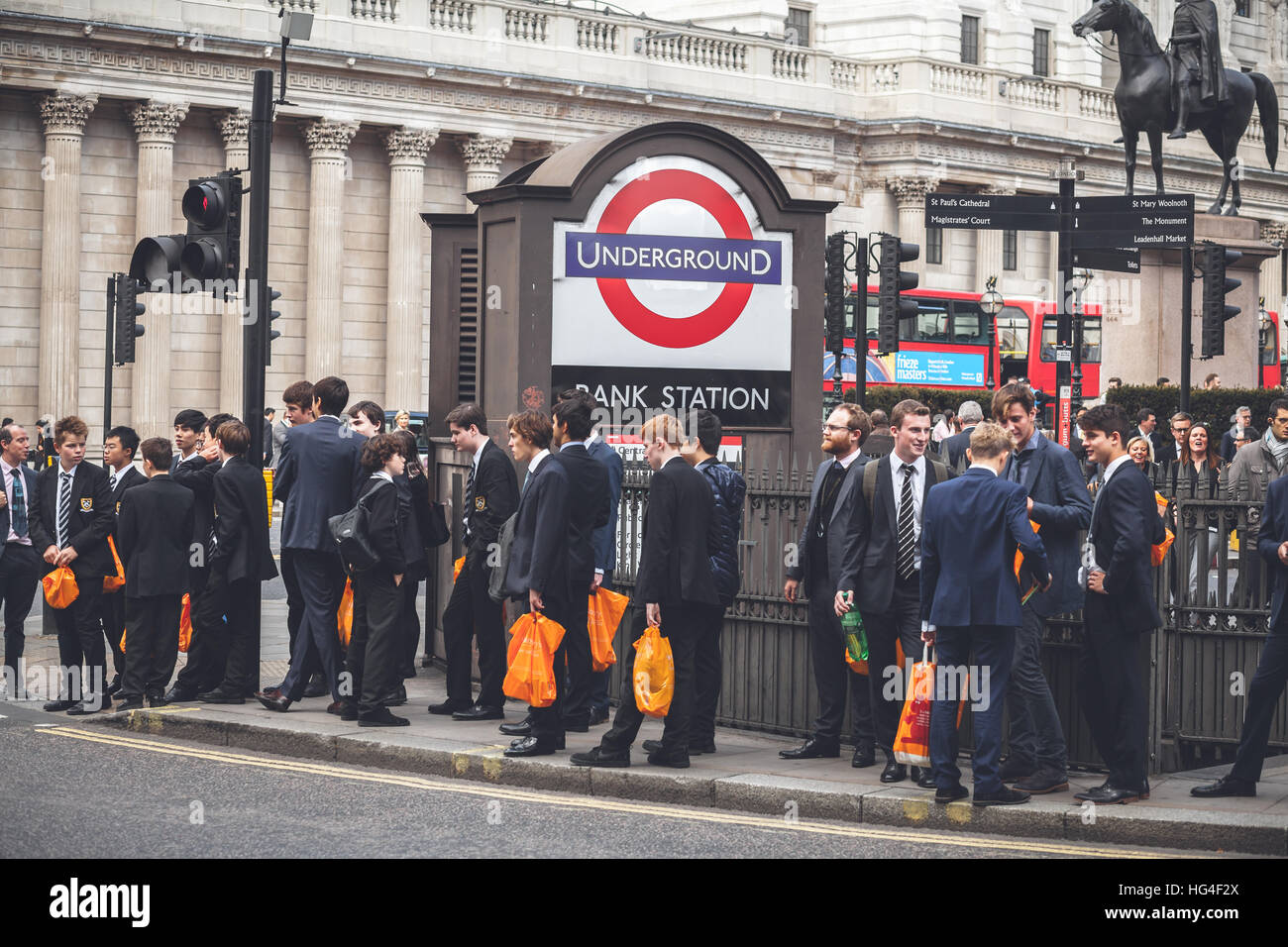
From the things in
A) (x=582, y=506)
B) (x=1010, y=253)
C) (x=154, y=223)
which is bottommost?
(x=582, y=506)

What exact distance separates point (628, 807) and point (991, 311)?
98.5 ft

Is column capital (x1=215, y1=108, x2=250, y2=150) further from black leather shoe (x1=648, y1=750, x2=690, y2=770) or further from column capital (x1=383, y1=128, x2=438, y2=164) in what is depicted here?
black leather shoe (x1=648, y1=750, x2=690, y2=770)

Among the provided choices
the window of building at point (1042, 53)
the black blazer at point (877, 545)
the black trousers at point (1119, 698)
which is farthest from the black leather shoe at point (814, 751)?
the window of building at point (1042, 53)

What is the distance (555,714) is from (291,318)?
30.5 meters

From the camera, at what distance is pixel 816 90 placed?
47281 millimetres

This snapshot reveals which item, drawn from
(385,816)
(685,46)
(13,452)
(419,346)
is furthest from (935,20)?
(385,816)

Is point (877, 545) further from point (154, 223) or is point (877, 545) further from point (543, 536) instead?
point (154, 223)

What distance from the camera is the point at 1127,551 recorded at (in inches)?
336

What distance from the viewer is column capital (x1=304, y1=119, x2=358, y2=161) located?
38.6m

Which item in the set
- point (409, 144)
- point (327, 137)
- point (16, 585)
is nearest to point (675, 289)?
point (16, 585)

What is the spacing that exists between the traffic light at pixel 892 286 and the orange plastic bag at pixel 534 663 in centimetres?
944
